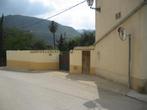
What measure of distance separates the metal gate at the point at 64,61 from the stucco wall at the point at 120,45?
18.6 feet

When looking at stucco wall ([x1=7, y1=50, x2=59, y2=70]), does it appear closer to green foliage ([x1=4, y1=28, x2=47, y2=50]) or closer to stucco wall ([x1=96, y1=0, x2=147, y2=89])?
stucco wall ([x1=96, y1=0, x2=147, y2=89])

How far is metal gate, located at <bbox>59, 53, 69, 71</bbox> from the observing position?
1081 inches

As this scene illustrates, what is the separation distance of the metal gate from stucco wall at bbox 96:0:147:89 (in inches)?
223

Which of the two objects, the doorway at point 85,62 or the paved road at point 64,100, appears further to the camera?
the doorway at point 85,62

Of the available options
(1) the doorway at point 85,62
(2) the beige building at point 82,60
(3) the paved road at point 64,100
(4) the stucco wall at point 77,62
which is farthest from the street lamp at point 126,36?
(1) the doorway at point 85,62

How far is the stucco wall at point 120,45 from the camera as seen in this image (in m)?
13.7

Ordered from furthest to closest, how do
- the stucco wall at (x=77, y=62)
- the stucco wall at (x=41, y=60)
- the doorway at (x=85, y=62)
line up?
the stucco wall at (x=41, y=60)
the doorway at (x=85, y=62)
the stucco wall at (x=77, y=62)

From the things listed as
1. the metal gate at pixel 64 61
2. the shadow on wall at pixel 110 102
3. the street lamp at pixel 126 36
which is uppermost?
the street lamp at pixel 126 36

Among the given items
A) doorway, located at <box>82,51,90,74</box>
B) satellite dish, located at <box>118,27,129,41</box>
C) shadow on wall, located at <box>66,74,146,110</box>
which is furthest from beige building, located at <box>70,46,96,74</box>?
shadow on wall, located at <box>66,74,146,110</box>

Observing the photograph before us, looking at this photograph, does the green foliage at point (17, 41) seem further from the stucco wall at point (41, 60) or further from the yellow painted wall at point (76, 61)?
the yellow painted wall at point (76, 61)

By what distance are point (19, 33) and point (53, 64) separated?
39149 millimetres

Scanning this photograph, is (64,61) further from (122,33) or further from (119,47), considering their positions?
(122,33)

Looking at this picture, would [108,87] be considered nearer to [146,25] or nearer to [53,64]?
[146,25]

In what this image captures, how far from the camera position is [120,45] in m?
16.6
